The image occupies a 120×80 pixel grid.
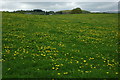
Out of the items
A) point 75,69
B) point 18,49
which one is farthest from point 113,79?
point 18,49

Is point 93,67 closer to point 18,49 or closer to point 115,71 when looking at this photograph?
point 115,71

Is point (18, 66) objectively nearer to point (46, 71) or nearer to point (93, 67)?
point (46, 71)

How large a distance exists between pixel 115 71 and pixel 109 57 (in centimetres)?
294

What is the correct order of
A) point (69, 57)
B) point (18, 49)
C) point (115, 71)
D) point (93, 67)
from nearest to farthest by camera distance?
point (115, 71), point (93, 67), point (69, 57), point (18, 49)

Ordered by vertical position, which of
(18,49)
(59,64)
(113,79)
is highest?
(18,49)

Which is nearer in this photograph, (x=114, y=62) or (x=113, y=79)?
(x=113, y=79)

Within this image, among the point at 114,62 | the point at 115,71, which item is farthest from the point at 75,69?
the point at 114,62

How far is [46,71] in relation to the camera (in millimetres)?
8828

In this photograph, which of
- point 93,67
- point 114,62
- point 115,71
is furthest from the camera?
point 114,62

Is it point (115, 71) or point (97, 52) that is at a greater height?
point (97, 52)

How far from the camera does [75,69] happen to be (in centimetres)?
932

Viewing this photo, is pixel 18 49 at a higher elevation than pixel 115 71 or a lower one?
higher

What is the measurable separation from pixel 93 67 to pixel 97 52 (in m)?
3.71

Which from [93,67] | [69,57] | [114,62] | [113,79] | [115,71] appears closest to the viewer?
[113,79]
